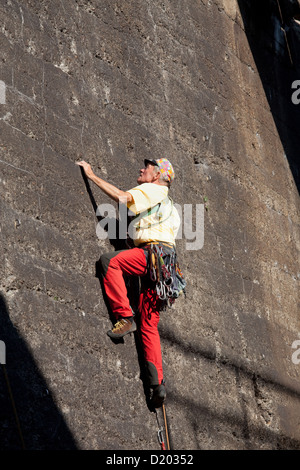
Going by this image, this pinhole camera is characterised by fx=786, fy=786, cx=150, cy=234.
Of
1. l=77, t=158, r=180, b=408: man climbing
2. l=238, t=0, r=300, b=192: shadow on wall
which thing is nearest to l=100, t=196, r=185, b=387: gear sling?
l=77, t=158, r=180, b=408: man climbing

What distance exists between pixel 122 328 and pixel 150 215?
76 cm

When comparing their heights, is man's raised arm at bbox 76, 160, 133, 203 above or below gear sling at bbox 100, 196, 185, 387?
above

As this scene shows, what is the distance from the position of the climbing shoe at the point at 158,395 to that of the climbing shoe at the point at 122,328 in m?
0.39

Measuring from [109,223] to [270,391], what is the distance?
7.40 ft

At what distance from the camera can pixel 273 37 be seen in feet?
26.8

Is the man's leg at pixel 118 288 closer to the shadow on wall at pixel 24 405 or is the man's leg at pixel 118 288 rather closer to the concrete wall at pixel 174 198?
the concrete wall at pixel 174 198

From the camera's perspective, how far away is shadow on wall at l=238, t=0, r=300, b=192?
307 inches

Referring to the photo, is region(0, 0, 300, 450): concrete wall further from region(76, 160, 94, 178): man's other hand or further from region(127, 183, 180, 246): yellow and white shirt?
region(127, 183, 180, 246): yellow and white shirt

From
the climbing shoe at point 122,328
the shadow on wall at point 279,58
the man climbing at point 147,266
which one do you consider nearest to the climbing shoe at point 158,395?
the man climbing at point 147,266

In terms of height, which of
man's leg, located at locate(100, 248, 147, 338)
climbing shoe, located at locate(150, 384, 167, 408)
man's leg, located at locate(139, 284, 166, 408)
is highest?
man's leg, located at locate(100, 248, 147, 338)

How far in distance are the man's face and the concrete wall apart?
0.62 feet

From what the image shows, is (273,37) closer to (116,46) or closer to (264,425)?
(116,46)

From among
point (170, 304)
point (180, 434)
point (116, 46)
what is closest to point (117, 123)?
point (116, 46)

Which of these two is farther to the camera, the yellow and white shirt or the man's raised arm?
the yellow and white shirt
